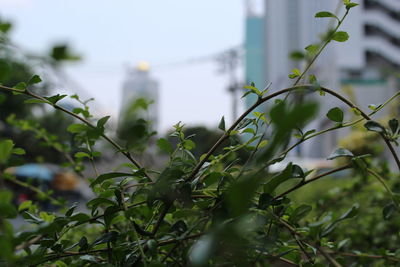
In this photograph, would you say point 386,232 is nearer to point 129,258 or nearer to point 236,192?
point 129,258

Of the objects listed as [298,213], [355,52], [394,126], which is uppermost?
[394,126]

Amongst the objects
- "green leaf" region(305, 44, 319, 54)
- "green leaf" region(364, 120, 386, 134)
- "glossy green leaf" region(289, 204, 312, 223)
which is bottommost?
"glossy green leaf" region(289, 204, 312, 223)

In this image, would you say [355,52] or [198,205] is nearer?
[198,205]

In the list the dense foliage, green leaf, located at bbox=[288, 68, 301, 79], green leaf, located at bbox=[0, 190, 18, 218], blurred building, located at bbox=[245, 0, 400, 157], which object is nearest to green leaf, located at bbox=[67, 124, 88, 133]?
the dense foliage

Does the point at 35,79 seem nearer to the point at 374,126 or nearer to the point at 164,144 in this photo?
the point at 164,144

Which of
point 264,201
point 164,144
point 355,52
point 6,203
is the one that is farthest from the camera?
point 355,52

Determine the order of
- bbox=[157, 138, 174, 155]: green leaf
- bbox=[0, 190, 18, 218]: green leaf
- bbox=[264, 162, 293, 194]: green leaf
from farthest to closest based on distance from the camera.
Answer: bbox=[157, 138, 174, 155]: green leaf, bbox=[264, 162, 293, 194]: green leaf, bbox=[0, 190, 18, 218]: green leaf

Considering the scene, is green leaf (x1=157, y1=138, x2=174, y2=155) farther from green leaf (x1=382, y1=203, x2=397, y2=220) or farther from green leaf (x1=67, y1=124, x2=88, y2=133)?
green leaf (x1=382, y1=203, x2=397, y2=220)

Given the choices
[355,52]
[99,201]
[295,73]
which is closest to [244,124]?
[295,73]

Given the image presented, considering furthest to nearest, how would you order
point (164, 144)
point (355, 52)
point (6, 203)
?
point (355, 52), point (164, 144), point (6, 203)

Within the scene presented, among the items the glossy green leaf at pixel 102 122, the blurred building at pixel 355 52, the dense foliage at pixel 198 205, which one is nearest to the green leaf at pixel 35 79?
the dense foliage at pixel 198 205

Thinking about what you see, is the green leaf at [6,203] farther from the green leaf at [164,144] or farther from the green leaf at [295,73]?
the green leaf at [295,73]

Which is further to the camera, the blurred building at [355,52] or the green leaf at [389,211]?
the blurred building at [355,52]

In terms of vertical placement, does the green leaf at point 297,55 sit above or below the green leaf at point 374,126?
above
